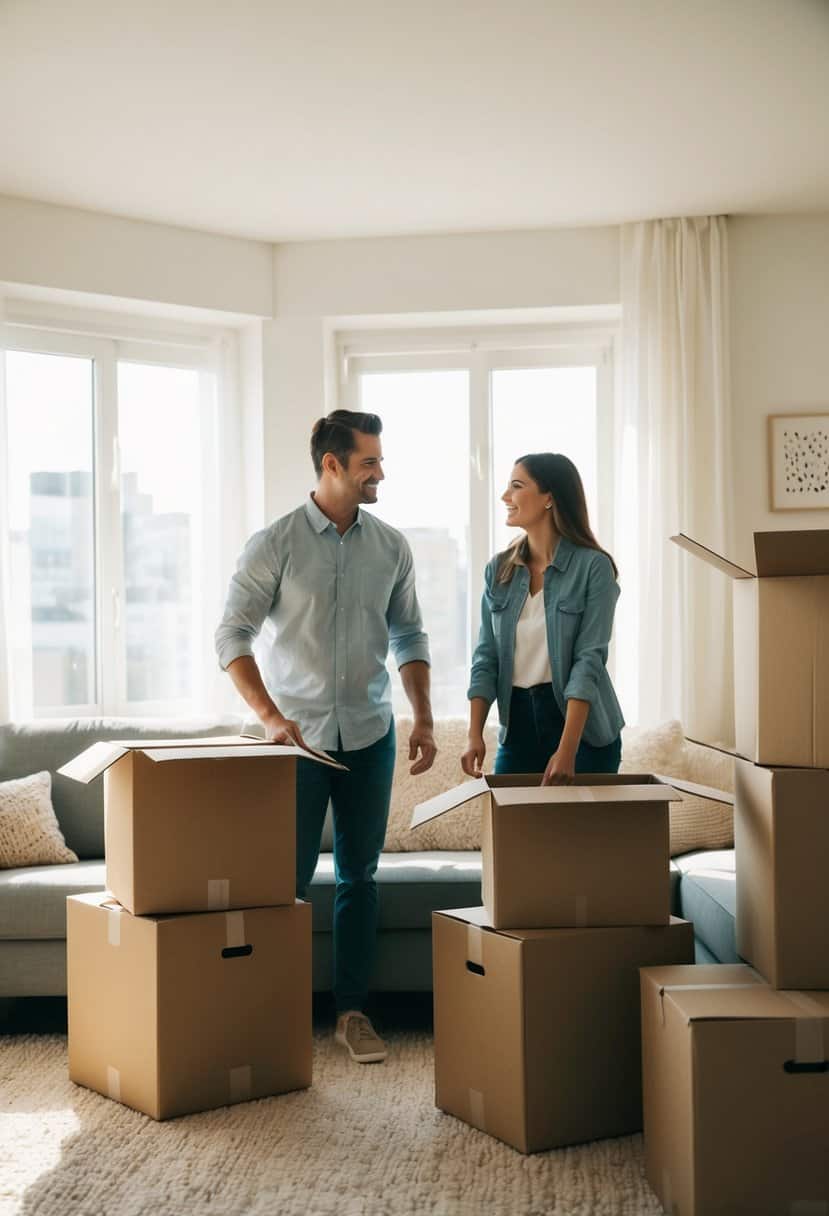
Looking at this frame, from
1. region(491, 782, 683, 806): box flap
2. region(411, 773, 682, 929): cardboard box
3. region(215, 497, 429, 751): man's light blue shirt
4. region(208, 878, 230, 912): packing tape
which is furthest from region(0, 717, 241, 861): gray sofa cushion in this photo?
region(491, 782, 683, 806): box flap

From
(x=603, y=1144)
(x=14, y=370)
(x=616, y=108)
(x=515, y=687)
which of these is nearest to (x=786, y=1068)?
(x=603, y=1144)

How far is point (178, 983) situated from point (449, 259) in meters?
2.80

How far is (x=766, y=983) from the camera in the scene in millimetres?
2025

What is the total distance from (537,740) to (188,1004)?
92 cm

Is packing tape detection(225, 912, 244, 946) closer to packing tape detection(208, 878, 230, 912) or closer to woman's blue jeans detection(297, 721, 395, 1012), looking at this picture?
packing tape detection(208, 878, 230, 912)

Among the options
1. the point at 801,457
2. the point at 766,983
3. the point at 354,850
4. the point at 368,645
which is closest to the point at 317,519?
the point at 368,645

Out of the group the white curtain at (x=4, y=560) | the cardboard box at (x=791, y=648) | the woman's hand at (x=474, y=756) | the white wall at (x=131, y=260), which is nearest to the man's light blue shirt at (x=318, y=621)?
the woman's hand at (x=474, y=756)

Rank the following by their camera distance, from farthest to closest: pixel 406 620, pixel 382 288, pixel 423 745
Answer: pixel 382 288 < pixel 406 620 < pixel 423 745

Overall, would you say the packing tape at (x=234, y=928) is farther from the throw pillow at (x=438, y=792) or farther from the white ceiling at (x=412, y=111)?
the white ceiling at (x=412, y=111)

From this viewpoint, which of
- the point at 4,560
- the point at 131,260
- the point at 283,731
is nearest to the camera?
the point at 283,731

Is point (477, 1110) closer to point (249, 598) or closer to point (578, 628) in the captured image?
point (578, 628)

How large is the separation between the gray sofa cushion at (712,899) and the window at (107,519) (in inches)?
79.1

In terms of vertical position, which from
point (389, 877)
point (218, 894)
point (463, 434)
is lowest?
point (389, 877)

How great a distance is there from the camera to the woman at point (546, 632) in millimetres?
2582
